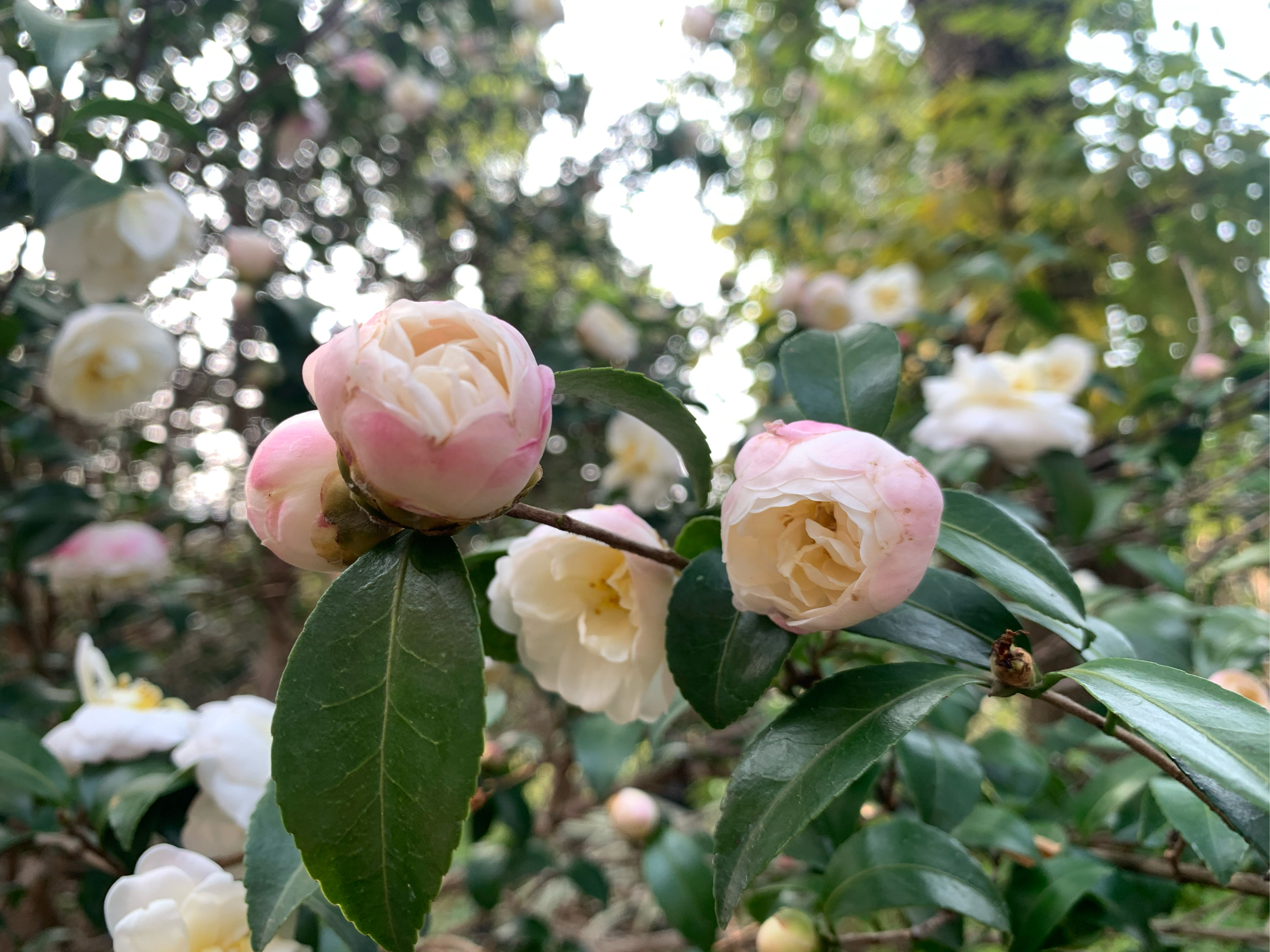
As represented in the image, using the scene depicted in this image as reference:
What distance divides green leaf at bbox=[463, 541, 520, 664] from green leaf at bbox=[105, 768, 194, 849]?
0.25 m

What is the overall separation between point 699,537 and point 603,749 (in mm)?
536

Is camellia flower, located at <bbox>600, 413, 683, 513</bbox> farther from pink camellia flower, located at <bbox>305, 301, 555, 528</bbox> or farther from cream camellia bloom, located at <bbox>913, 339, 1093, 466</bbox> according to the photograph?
pink camellia flower, located at <bbox>305, 301, 555, 528</bbox>

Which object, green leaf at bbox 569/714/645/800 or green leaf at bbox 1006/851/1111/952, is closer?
green leaf at bbox 1006/851/1111/952

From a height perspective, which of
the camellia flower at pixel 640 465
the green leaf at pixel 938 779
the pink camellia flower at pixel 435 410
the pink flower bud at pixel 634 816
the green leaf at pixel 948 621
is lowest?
the pink flower bud at pixel 634 816

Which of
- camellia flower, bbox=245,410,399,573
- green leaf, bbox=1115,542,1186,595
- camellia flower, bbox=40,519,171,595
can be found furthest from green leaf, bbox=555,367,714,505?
camellia flower, bbox=40,519,171,595

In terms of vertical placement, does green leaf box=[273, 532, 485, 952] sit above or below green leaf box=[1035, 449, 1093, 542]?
above

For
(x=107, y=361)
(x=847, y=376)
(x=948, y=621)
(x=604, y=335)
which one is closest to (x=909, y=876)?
(x=948, y=621)

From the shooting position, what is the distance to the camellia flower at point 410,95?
186cm

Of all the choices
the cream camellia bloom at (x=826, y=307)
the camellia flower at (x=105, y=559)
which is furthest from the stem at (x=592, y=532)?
the cream camellia bloom at (x=826, y=307)

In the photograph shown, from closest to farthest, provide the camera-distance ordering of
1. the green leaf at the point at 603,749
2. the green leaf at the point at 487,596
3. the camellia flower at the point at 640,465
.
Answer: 1. the green leaf at the point at 487,596
2. the green leaf at the point at 603,749
3. the camellia flower at the point at 640,465

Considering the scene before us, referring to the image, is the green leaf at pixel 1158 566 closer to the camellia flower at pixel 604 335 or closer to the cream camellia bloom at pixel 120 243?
the camellia flower at pixel 604 335

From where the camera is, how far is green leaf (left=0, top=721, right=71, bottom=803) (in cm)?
53

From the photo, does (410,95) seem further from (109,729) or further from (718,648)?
(718,648)

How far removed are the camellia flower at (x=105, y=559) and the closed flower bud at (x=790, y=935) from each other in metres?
1.05
